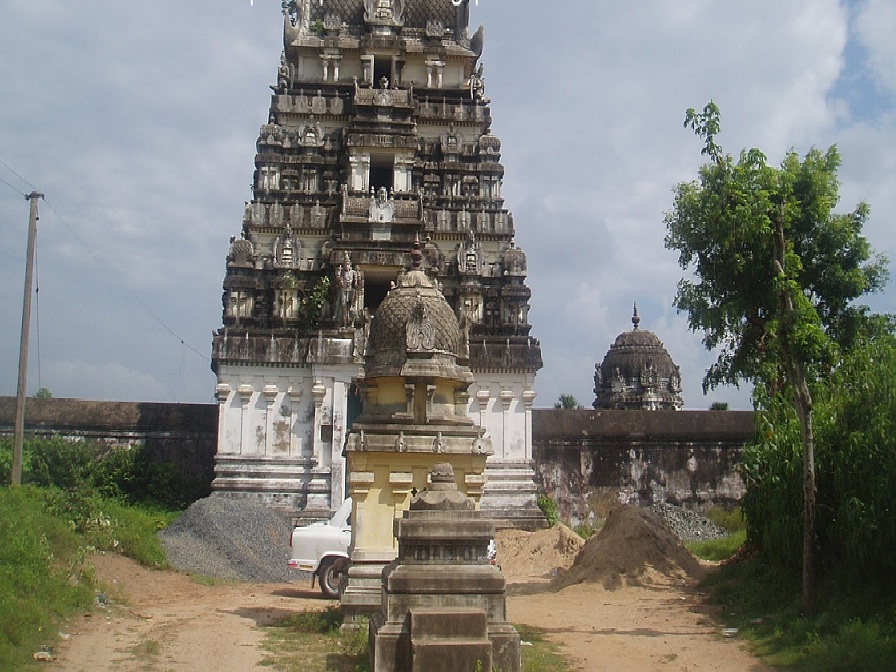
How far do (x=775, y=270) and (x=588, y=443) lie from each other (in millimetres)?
14566

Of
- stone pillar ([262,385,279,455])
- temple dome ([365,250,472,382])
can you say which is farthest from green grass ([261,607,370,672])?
stone pillar ([262,385,279,455])

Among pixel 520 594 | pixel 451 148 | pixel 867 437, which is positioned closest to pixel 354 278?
pixel 451 148

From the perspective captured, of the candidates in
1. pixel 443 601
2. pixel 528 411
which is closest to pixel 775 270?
pixel 443 601

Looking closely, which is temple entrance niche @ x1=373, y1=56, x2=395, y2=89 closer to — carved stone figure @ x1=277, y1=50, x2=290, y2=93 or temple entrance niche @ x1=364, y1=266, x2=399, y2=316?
carved stone figure @ x1=277, y1=50, x2=290, y2=93

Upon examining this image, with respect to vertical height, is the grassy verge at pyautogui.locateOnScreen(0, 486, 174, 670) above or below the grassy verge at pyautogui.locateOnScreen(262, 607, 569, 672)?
above

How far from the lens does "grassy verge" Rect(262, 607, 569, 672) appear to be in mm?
9602

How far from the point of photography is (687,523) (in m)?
26.3

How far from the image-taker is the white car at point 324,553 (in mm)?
15469

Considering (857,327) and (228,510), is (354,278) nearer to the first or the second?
(228,510)

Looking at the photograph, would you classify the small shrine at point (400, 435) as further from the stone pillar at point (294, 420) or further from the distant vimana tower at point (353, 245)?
the stone pillar at point (294, 420)

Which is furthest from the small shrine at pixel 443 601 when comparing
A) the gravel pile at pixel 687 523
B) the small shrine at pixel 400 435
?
the gravel pile at pixel 687 523

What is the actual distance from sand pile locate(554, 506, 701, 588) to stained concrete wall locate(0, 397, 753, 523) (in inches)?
310

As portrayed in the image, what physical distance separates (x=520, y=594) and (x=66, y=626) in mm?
8546

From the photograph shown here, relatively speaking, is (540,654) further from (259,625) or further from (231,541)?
(231,541)
